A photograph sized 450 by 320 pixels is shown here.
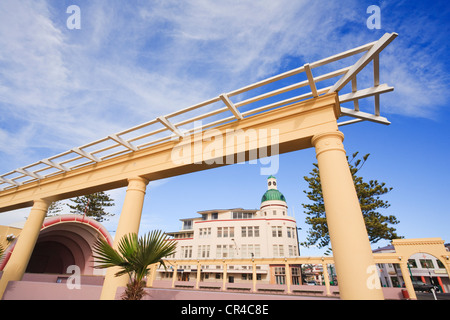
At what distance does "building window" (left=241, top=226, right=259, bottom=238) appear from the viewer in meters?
33.7

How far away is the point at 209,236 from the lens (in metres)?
35.3

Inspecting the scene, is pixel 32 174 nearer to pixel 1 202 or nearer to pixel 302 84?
pixel 1 202

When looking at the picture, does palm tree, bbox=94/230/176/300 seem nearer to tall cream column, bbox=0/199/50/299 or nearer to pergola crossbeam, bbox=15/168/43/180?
tall cream column, bbox=0/199/50/299

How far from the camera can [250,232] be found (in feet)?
112

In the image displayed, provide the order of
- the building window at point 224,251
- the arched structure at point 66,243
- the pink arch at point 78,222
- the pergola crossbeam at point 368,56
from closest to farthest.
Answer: the pergola crossbeam at point 368,56 → the pink arch at point 78,222 → the arched structure at point 66,243 → the building window at point 224,251

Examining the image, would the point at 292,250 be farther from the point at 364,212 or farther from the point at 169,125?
the point at 169,125

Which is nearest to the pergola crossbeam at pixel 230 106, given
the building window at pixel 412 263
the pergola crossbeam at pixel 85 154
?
the pergola crossbeam at pixel 85 154

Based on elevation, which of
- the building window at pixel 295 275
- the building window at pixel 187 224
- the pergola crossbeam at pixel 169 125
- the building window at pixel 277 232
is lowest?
the building window at pixel 295 275

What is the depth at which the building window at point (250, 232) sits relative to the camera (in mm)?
33688

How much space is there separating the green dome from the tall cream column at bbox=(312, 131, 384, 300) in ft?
116

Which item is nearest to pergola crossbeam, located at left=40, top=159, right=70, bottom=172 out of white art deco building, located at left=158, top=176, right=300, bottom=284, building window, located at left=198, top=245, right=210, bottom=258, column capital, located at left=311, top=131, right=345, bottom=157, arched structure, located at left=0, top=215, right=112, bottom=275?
arched structure, located at left=0, top=215, right=112, bottom=275

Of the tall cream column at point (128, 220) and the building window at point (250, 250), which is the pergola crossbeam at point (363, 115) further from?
the building window at point (250, 250)

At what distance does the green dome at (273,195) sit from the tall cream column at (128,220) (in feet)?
112

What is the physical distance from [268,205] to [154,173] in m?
33.6
